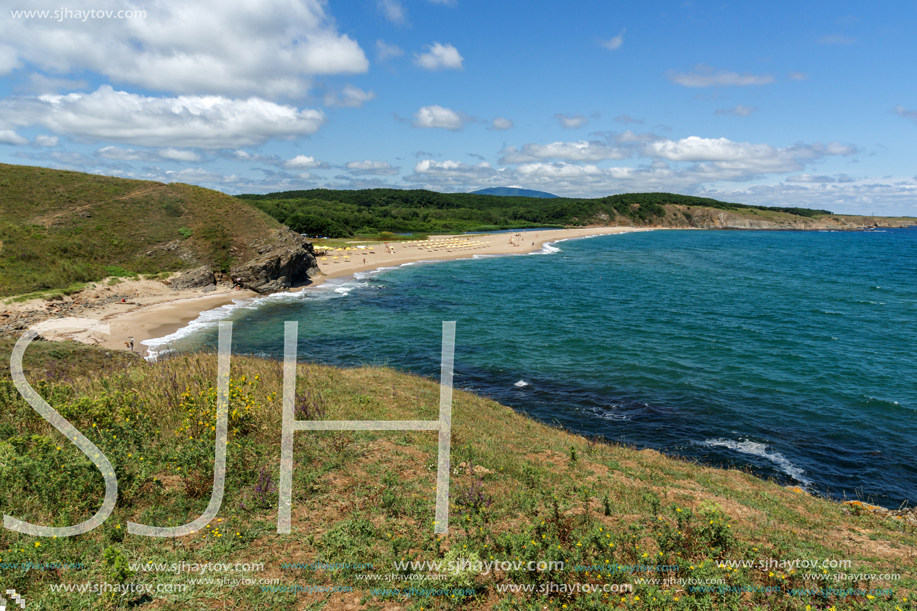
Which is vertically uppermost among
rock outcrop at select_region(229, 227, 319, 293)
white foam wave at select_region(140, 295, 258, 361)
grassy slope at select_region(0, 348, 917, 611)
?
rock outcrop at select_region(229, 227, 319, 293)

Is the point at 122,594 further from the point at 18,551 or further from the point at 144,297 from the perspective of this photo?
the point at 144,297

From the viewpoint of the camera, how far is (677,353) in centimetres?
2625

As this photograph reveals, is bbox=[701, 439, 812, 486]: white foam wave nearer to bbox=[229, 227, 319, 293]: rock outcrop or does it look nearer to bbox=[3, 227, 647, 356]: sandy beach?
bbox=[3, 227, 647, 356]: sandy beach

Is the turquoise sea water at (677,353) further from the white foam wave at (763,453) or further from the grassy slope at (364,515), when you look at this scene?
the grassy slope at (364,515)

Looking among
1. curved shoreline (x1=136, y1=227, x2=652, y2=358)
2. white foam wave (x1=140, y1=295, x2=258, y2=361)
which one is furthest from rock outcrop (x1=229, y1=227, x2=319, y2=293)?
white foam wave (x1=140, y1=295, x2=258, y2=361)

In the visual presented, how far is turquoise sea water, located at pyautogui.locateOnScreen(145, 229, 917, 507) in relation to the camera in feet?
52.2

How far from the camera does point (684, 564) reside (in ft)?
18.2

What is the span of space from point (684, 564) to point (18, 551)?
7588mm

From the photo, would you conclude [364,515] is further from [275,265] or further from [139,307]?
[275,265]

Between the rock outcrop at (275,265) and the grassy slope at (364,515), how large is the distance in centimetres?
3485

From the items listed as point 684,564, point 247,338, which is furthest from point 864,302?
point 247,338

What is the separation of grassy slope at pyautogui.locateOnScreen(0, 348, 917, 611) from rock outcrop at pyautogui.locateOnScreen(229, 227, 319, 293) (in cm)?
3485

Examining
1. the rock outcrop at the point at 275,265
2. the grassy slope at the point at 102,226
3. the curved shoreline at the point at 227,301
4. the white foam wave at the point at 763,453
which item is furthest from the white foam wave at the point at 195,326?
the white foam wave at the point at 763,453

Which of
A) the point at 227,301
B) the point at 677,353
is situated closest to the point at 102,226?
the point at 227,301
